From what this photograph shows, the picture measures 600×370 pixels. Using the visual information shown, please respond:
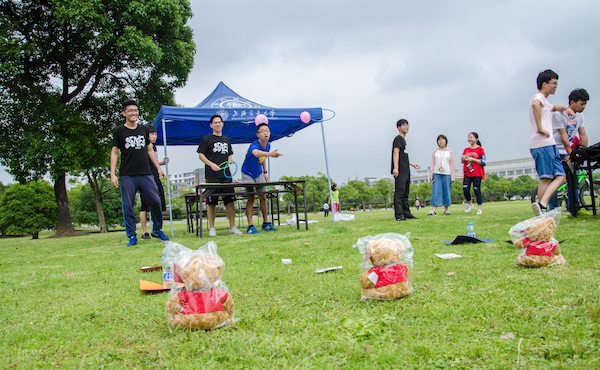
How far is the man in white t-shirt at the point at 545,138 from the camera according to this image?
4.99m

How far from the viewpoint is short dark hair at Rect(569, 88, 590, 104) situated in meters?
5.81

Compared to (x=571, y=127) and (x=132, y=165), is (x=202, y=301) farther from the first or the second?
(x=571, y=127)

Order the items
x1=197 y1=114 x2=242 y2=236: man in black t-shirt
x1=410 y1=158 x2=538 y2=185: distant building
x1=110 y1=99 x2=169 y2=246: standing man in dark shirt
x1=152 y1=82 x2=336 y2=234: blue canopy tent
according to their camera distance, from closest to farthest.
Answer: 1. x1=110 y1=99 x2=169 y2=246: standing man in dark shirt
2. x1=197 y1=114 x2=242 y2=236: man in black t-shirt
3. x1=152 y1=82 x2=336 y2=234: blue canopy tent
4. x1=410 y1=158 x2=538 y2=185: distant building

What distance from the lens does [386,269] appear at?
2053 millimetres

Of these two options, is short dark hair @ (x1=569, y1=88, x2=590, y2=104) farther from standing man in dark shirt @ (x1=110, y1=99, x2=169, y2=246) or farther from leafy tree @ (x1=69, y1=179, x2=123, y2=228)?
leafy tree @ (x1=69, y1=179, x2=123, y2=228)

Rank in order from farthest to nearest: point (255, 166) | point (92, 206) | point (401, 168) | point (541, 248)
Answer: point (92, 206), point (401, 168), point (255, 166), point (541, 248)

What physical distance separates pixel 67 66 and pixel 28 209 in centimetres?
2655

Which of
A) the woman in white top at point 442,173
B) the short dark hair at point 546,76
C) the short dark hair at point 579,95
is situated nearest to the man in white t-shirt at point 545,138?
the short dark hair at point 546,76

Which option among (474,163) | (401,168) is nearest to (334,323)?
(401,168)

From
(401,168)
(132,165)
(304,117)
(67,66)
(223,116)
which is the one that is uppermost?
(67,66)

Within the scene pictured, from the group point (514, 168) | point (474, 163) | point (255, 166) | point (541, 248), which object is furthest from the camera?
point (514, 168)

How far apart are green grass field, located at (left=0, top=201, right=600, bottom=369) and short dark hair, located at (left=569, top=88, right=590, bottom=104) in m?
3.95

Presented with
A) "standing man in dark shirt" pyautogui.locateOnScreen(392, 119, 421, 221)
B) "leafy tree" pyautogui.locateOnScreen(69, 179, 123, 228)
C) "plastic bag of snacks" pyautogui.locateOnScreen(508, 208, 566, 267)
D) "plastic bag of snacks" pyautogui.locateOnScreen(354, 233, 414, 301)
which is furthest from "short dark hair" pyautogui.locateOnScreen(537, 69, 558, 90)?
"leafy tree" pyautogui.locateOnScreen(69, 179, 123, 228)

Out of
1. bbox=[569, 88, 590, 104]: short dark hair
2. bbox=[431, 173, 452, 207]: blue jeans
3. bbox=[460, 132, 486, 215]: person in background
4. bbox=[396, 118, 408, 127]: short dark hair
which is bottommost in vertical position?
bbox=[431, 173, 452, 207]: blue jeans
